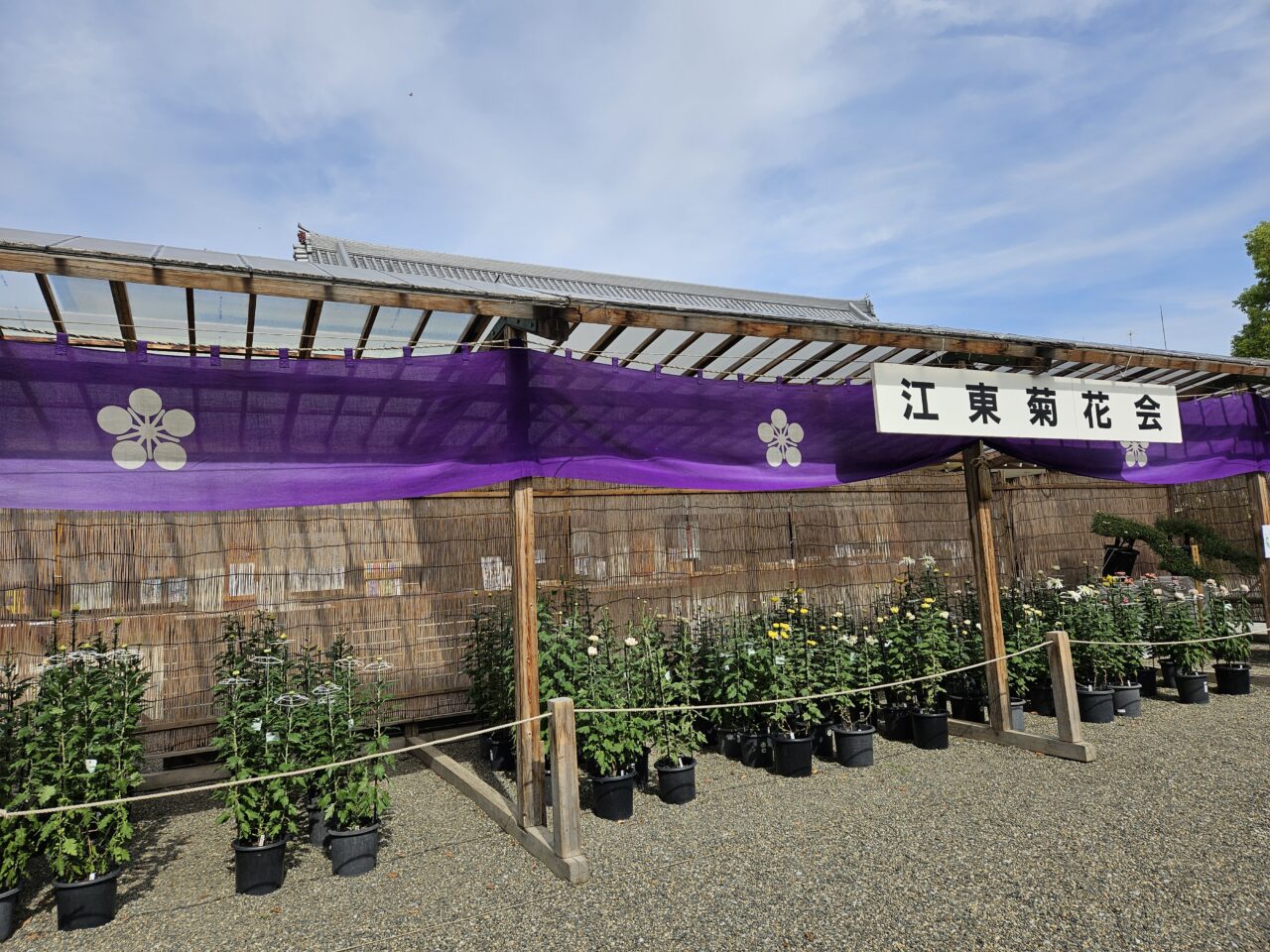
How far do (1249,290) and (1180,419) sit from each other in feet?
43.0

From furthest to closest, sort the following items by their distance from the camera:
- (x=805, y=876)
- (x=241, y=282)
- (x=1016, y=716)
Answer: (x=1016, y=716)
(x=805, y=876)
(x=241, y=282)

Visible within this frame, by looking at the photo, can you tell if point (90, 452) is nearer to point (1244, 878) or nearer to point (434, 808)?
point (434, 808)

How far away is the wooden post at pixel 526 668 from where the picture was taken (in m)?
4.29

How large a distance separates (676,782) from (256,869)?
2416mm

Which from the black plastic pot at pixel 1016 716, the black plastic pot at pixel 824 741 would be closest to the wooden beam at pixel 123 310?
the black plastic pot at pixel 824 741

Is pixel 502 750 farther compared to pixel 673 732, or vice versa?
pixel 502 750

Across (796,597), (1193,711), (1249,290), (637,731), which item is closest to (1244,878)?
(637,731)

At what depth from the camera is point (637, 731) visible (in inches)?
186

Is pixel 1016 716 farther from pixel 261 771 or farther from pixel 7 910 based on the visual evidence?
pixel 7 910

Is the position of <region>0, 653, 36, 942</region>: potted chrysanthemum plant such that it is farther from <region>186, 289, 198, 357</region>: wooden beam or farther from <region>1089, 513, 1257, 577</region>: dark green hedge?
<region>1089, 513, 1257, 577</region>: dark green hedge

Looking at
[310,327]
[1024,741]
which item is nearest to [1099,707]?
[1024,741]

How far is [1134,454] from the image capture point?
677 centimetres

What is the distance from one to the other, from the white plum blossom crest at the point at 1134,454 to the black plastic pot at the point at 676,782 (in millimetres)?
4879

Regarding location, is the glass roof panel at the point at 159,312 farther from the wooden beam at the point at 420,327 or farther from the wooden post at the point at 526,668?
the wooden post at the point at 526,668
